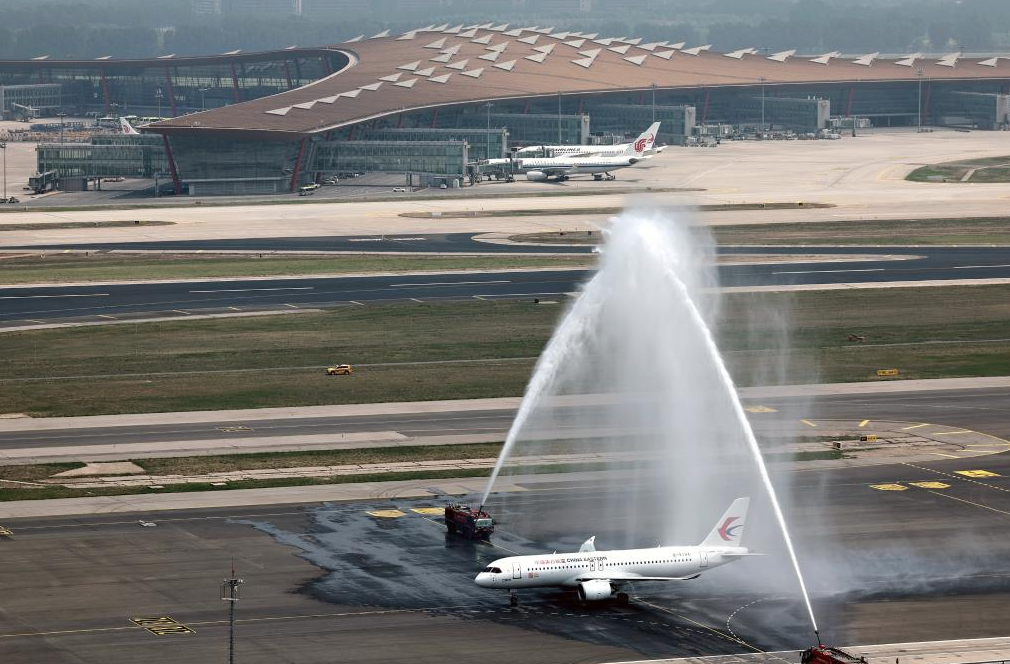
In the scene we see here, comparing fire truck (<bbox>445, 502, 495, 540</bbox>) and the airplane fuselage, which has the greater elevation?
the airplane fuselage

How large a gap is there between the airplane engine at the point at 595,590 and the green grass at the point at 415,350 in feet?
153

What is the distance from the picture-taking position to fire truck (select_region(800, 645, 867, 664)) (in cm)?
5747

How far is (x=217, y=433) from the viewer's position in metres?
103

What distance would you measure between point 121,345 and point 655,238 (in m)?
73.3

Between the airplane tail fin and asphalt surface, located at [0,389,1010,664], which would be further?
the airplane tail fin

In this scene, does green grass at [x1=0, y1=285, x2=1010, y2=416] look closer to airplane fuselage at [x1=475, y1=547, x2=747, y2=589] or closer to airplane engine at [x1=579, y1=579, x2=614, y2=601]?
airplane fuselage at [x1=475, y1=547, x2=747, y2=589]

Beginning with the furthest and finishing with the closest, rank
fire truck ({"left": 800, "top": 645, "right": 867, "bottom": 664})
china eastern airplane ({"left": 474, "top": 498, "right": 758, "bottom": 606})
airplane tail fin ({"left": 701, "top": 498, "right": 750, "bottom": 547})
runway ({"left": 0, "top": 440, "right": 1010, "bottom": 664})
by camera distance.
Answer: airplane tail fin ({"left": 701, "top": 498, "right": 750, "bottom": 547}) < china eastern airplane ({"left": 474, "top": 498, "right": 758, "bottom": 606}) < runway ({"left": 0, "top": 440, "right": 1010, "bottom": 664}) < fire truck ({"left": 800, "top": 645, "right": 867, "bottom": 664})

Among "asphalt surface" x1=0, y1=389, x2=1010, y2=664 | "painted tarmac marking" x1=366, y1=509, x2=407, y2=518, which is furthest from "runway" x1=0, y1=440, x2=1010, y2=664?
"painted tarmac marking" x1=366, y1=509, x2=407, y2=518

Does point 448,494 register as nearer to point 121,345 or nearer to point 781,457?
point 781,457

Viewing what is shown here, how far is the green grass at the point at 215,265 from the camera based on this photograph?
173125 mm

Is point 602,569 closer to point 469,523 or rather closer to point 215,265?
point 469,523

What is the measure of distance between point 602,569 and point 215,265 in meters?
120

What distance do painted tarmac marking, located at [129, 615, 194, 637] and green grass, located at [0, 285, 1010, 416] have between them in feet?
148

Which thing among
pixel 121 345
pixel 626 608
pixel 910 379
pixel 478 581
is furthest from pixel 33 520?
pixel 910 379
